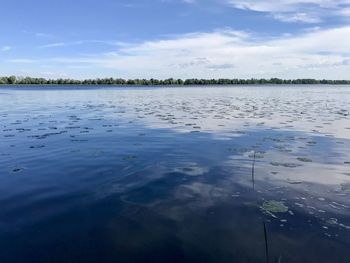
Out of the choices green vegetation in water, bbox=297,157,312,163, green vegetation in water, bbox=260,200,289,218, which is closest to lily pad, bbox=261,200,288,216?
green vegetation in water, bbox=260,200,289,218

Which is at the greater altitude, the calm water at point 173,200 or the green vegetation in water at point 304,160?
the calm water at point 173,200

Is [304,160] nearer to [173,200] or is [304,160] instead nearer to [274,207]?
[274,207]

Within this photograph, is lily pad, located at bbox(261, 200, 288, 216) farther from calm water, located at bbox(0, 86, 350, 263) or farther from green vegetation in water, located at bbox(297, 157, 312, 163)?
green vegetation in water, located at bbox(297, 157, 312, 163)

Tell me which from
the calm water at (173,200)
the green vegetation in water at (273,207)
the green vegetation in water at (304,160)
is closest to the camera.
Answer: the calm water at (173,200)

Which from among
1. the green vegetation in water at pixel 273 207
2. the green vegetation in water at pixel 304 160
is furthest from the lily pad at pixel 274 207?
the green vegetation in water at pixel 304 160

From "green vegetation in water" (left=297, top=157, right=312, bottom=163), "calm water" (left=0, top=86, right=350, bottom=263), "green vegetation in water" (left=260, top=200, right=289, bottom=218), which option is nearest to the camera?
"calm water" (left=0, top=86, right=350, bottom=263)

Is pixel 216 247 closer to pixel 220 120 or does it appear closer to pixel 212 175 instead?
pixel 212 175

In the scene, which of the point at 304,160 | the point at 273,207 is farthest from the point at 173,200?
the point at 304,160

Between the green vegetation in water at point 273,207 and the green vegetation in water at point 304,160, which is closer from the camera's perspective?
the green vegetation in water at point 273,207

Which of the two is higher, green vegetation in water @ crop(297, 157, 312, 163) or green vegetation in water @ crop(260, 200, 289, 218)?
green vegetation in water @ crop(260, 200, 289, 218)

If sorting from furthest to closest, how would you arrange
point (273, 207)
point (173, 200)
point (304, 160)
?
1. point (304, 160)
2. point (173, 200)
3. point (273, 207)

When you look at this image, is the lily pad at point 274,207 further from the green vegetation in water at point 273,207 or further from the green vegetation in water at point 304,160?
the green vegetation in water at point 304,160

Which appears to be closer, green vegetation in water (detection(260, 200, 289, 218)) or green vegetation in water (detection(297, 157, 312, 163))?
green vegetation in water (detection(260, 200, 289, 218))

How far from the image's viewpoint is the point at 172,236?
8.62 meters
